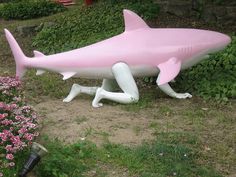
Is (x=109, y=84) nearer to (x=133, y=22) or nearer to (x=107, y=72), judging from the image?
(x=107, y=72)

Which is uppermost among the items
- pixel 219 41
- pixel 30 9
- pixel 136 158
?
pixel 219 41

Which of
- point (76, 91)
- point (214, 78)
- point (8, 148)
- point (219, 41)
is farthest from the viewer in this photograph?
point (214, 78)

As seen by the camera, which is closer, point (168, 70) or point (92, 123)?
point (92, 123)

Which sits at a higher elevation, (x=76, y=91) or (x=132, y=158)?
(x=132, y=158)

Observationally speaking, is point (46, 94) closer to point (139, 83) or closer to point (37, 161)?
point (139, 83)

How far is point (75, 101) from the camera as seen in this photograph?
653 centimetres

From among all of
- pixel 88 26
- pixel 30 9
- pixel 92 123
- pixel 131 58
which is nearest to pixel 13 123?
pixel 92 123

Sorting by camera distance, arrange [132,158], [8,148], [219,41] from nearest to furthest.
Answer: [8,148] < [132,158] < [219,41]

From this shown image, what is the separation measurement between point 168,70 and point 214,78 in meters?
1.04

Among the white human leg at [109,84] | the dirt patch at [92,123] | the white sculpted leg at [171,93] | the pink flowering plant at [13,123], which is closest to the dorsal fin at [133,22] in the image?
the white human leg at [109,84]

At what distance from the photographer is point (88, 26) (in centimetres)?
1058

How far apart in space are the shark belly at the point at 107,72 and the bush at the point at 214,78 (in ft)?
2.63

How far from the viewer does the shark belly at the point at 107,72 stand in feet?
20.4

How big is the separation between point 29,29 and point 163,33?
19.8 feet
